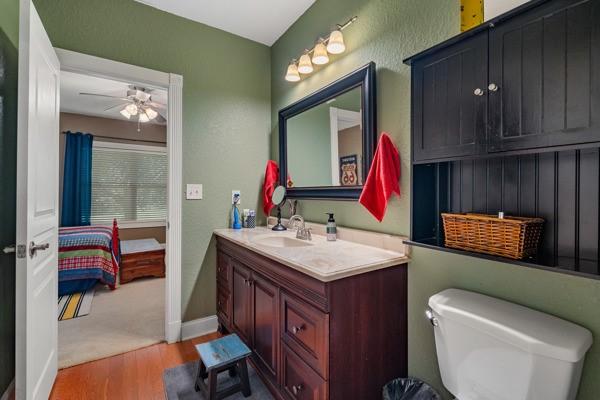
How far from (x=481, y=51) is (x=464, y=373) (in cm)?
113

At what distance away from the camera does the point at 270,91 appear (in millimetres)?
2717

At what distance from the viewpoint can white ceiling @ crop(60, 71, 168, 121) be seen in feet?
10.7

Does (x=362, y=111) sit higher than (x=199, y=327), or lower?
higher

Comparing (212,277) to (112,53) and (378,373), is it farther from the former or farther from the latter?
(112,53)

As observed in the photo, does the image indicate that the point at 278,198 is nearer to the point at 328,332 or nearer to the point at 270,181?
the point at 270,181

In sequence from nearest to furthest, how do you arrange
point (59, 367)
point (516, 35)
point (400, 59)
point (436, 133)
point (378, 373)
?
point (516, 35) → point (436, 133) → point (378, 373) → point (400, 59) → point (59, 367)

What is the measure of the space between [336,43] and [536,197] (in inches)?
53.9

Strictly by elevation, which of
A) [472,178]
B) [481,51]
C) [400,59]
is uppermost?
[400,59]

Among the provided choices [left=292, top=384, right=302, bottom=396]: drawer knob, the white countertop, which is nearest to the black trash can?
[left=292, top=384, right=302, bottom=396]: drawer knob

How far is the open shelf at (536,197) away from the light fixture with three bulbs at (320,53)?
3.30 feet

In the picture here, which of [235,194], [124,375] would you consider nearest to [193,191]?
[235,194]

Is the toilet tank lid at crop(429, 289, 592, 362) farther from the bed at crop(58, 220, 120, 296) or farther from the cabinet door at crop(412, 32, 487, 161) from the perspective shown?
the bed at crop(58, 220, 120, 296)

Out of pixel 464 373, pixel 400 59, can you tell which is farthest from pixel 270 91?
pixel 464 373

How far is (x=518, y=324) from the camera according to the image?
0.90 m
